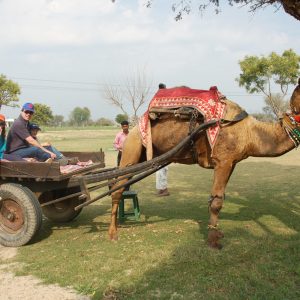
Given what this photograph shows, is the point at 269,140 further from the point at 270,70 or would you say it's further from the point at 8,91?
the point at 8,91

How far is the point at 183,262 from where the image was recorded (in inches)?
184

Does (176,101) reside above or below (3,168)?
above

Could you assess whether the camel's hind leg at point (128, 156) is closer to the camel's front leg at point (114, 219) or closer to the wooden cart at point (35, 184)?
the camel's front leg at point (114, 219)

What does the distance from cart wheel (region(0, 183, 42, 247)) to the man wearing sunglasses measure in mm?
703

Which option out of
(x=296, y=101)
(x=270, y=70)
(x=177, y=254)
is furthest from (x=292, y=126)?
(x=270, y=70)

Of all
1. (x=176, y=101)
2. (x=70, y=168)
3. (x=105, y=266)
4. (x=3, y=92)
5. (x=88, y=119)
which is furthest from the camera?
(x=88, y=119)

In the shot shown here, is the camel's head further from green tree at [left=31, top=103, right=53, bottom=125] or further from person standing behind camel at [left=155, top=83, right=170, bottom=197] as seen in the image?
green tree at [left=31, top=103, right=53, bottom=125]

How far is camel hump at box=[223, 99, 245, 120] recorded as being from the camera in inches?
206

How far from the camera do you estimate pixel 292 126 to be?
4926 millimetres

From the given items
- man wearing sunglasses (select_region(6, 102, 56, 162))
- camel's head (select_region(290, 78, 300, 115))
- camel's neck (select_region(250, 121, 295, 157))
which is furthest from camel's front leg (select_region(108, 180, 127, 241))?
camel's head (select_region(290, 78, 300, 115))

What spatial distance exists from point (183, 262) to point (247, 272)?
0.79 meters

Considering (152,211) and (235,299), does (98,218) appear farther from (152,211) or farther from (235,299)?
(235,299)

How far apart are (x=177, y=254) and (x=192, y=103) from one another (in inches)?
80.5

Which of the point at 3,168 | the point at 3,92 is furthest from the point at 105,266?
the point at 3,92
